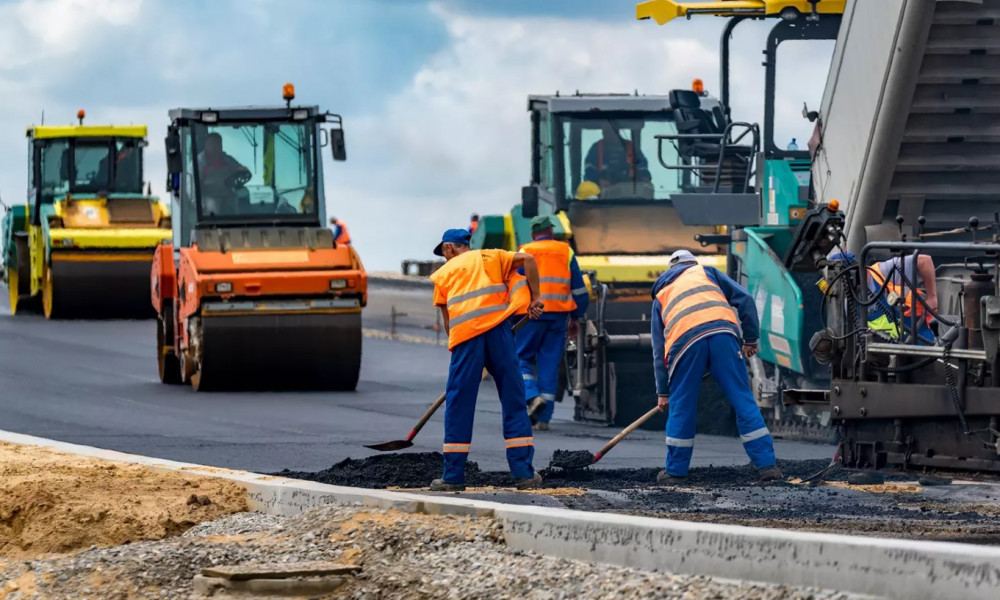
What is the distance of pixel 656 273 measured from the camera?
15.9m

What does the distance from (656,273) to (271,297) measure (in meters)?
3.75

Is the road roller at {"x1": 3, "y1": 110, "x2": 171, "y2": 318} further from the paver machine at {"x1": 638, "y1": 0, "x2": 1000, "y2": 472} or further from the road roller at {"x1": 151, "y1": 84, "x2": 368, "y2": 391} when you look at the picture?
the paver machine at {"x1": 638, "y1": 0, "x2": 1000, "y2": 472}

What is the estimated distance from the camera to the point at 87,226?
25109 millimetres

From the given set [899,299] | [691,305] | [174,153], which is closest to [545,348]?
[691,305]

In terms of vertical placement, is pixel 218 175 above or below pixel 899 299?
above

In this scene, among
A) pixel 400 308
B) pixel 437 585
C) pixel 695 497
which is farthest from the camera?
pixel 400 308

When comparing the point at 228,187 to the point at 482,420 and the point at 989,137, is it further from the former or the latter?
the point at 989,137

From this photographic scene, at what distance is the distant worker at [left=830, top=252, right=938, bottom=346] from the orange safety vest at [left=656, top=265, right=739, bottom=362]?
31.8 inches

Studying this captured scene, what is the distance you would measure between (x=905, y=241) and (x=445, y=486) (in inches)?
111

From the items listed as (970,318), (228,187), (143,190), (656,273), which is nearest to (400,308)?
(143,190)

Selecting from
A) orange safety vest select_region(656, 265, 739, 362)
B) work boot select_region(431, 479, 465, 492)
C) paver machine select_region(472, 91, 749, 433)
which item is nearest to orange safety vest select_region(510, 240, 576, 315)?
paver machine select_region(472, 91, 749, 433)

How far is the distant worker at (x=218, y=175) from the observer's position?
17.6m

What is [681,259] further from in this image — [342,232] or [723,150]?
[342,232]

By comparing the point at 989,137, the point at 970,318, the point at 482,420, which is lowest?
the point at 482,420
